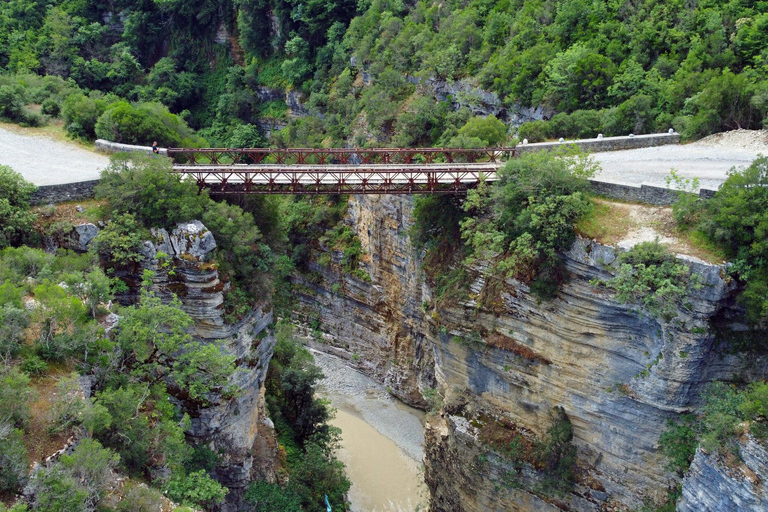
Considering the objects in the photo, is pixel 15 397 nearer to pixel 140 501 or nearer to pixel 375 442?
pixel 140 501

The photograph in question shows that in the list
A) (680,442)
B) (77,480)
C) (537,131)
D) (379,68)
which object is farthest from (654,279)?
(379,68)

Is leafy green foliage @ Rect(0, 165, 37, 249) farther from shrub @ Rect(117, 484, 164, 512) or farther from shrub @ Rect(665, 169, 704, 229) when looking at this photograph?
shrub @ Rect(665, 169, 704, 229)

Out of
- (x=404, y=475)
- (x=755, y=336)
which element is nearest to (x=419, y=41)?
(x=404, y=475)

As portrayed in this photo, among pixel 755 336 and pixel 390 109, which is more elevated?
pixel 390 109

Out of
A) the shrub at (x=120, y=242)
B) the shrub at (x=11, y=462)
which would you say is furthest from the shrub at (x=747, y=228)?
the shrub at (x=11, y=462)

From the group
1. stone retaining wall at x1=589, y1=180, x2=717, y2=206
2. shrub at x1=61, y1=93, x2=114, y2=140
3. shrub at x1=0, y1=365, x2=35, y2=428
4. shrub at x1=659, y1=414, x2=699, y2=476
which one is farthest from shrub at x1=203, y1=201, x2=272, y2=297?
shrub at x1=659, y1=414, x2=699, y2=476

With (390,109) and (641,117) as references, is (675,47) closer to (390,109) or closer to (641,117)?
(641,117)
